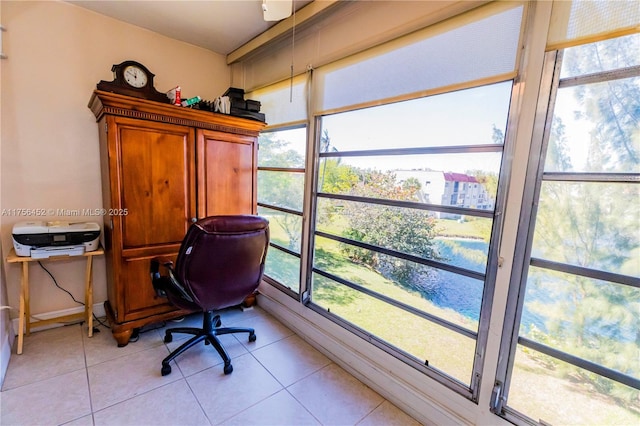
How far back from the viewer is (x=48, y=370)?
1.76 metres

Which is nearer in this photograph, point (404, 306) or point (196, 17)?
point (404, 306)

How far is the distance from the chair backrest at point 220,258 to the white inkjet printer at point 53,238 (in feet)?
2.98

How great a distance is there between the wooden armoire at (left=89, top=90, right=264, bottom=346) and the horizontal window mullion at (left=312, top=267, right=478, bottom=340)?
1150 mm

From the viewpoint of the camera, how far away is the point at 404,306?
171 cm

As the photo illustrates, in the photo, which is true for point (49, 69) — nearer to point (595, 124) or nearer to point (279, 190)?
point (279, 190)

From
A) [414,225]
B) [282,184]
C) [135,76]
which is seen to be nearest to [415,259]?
[414,225]

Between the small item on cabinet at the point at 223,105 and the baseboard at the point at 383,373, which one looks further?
the small item on cabinet at the point at 223,105

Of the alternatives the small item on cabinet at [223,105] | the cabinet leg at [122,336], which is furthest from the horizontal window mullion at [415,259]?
the cabinet leg at [122,336]

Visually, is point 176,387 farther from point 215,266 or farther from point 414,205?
point 414,205

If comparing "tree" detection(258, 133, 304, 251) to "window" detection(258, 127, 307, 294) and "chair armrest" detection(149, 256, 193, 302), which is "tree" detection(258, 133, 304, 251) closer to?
"window" detection(258, 127, 307, 294)

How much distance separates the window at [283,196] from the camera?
2432 mm

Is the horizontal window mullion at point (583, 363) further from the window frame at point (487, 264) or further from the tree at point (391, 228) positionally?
the tree at point (391, 228)

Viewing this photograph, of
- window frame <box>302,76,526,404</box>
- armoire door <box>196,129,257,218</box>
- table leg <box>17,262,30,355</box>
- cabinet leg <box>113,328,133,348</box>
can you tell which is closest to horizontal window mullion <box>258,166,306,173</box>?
armoire door <box>196,129,257,218</box>

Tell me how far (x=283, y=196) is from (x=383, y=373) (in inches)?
66.0
